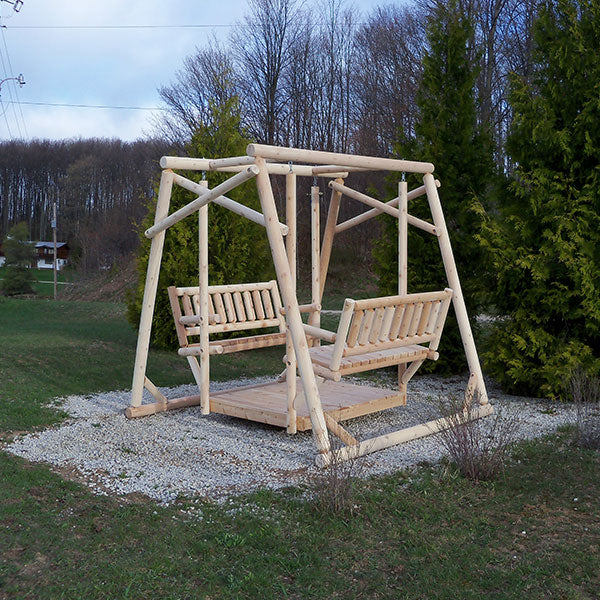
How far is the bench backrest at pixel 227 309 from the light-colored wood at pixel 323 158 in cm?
199

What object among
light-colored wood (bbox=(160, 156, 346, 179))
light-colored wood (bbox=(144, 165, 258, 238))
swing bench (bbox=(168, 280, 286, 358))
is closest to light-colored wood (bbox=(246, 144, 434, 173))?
light-colored wood (bbox=(144, 165, 258, 238))

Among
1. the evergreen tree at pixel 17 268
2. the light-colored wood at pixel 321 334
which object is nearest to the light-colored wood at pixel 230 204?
the light-colored wood at pixel 321 334

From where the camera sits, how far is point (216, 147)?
1074 centimetres

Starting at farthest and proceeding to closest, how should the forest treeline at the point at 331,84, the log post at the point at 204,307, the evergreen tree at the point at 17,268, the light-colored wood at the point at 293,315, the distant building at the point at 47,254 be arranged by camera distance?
1. the distant building at the point at 47,254
2. the evergreen tree at the point at 17,268
3. the forest treeline at the point at 331,84
4. the log post at the point at 204,307
5. the light-colored wood at the point at 293,315

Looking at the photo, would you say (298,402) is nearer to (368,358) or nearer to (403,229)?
(368,358)

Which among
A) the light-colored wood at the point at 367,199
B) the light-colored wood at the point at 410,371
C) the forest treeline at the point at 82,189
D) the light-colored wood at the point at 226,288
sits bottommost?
the light-colored wood at the point at 410,371

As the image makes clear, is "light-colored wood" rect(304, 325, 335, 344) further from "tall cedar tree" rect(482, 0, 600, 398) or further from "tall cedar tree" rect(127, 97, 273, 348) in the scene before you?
"tall cedar tree" rect(127, 97, 273, 348)

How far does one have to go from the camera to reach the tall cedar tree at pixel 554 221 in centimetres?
702

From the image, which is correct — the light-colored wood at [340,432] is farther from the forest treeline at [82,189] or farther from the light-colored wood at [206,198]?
the forest treeline at [82,189]

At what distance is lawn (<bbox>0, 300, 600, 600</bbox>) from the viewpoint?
3189mm

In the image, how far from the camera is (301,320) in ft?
17.8

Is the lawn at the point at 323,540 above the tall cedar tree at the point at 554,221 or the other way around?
the other way around

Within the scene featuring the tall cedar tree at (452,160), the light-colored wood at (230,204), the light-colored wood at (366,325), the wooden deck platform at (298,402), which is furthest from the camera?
the tall cedar tree at (452,160)

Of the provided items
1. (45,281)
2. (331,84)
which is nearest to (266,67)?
(331,84)
